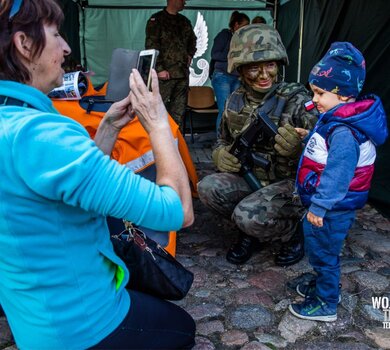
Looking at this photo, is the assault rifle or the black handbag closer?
the black handbag

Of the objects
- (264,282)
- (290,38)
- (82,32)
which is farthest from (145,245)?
(82,32)

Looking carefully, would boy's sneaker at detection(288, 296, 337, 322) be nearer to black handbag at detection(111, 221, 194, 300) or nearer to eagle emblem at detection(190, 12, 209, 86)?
black handbag at detection(111, 221, 194, 300)

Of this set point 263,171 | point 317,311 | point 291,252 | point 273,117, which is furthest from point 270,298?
point 273,117

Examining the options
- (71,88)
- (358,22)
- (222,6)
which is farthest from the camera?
(222,6)

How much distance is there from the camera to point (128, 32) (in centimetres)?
849

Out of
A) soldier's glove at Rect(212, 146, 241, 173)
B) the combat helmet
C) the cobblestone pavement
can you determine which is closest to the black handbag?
the cobblestone pavement

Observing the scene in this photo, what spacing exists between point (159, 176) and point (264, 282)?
5.99 feet

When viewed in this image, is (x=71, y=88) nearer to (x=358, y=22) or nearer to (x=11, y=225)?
(x=11, y=225)

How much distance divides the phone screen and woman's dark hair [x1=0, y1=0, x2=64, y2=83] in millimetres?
396

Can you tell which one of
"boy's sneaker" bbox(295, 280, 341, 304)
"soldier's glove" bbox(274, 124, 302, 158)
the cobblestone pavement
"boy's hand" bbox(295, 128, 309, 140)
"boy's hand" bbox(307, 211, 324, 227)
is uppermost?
"boy's hand" bbox(295, 128, 309, 140)

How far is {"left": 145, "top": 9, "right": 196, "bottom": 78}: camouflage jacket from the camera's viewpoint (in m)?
6.38

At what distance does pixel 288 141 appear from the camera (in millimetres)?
2842

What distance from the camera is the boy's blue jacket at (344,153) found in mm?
2143

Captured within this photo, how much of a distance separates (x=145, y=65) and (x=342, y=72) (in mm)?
1155
